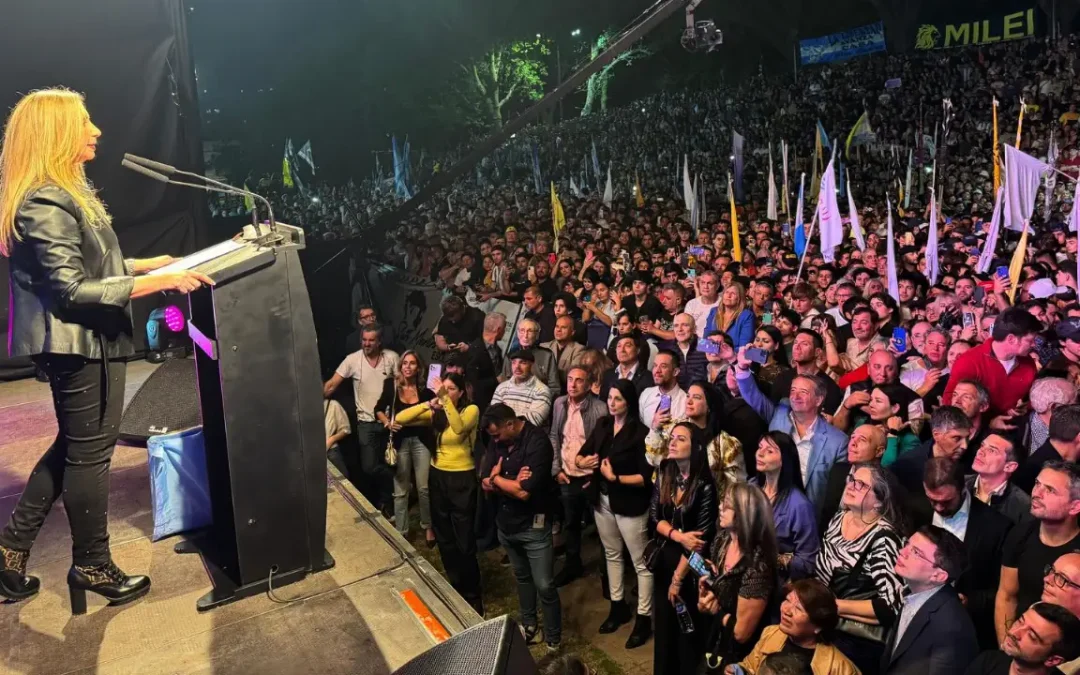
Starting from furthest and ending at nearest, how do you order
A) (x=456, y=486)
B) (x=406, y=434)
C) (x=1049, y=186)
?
(x=1049, y=186) → (x=406, y=434) → (x=456, y=486)

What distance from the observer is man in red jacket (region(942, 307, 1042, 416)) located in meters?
4.74

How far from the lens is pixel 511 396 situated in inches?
224

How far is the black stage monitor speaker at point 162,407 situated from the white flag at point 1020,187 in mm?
7219

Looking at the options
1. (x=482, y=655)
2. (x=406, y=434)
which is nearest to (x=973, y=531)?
(x=482, y=655)

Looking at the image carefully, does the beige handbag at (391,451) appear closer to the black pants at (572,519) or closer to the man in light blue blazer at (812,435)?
the black pants at (572,519)

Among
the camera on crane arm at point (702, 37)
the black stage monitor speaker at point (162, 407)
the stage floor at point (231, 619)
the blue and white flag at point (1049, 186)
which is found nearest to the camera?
the stage floor at point (231, 619)

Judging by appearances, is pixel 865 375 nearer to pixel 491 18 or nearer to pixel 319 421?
pixel 319 421

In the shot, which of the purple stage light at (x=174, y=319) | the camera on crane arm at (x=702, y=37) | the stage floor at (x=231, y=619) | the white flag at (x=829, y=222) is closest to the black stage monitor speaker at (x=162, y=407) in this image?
the purple stage light at (x=174, y=319)

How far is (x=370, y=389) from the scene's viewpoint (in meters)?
6.36

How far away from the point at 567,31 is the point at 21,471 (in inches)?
1355

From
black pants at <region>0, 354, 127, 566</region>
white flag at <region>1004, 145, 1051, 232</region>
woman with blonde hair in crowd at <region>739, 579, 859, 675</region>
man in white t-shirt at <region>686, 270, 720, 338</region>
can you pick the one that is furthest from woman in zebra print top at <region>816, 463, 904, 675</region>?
white flag at <region>1004, 145, 1051, 232</region>

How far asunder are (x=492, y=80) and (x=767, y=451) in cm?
3299

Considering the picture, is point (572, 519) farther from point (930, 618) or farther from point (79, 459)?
point (79, 459)

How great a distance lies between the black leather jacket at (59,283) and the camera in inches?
99.5
